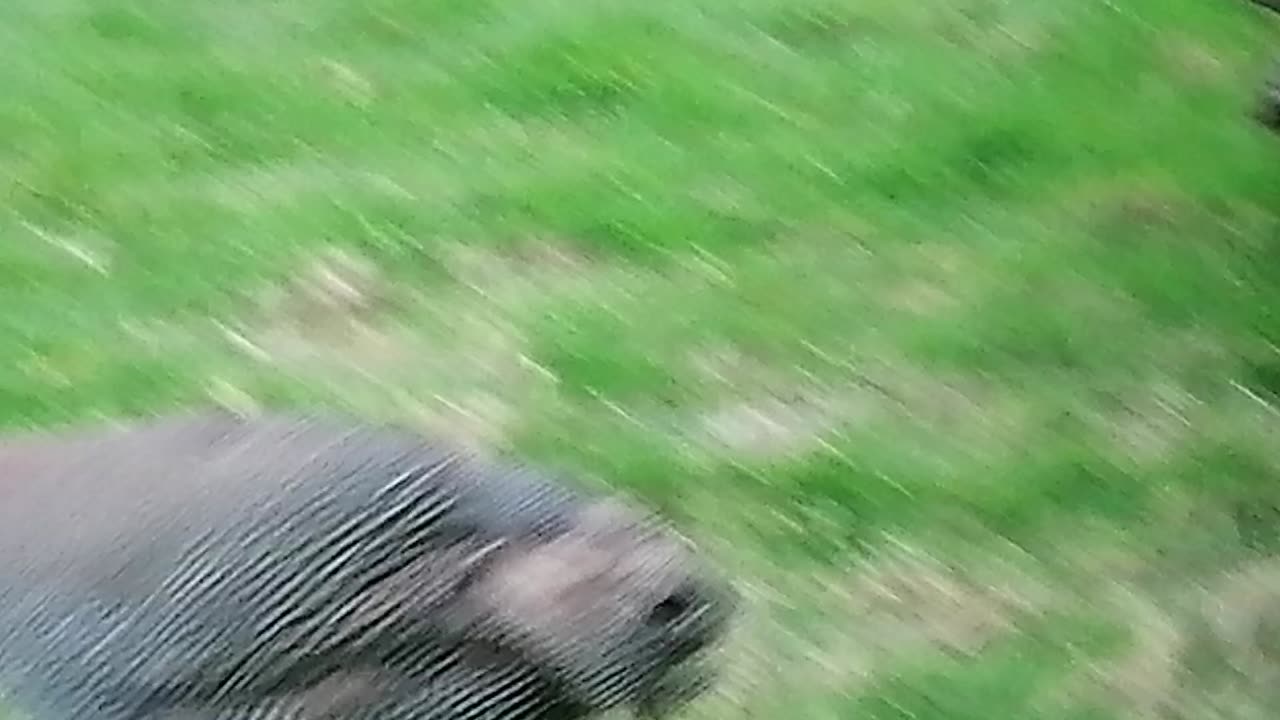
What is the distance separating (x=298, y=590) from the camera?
3.14 ft

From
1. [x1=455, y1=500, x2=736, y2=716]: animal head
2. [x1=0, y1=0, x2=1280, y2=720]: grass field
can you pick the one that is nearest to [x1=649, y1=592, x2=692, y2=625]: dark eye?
[x1=455, y1=500, x2=736, y2=716]: animal head

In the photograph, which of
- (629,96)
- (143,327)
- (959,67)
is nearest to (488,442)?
(143,327)

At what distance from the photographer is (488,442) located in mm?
1407

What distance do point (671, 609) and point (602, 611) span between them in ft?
0.19

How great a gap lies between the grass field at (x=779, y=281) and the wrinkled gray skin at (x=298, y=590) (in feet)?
0.77

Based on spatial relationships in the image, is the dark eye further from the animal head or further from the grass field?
the grass field

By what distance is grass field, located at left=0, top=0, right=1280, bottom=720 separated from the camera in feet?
4.30

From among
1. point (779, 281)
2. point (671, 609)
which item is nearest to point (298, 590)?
point (671, 609)

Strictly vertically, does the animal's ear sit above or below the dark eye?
below

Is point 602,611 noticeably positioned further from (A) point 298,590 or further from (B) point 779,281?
(B) point 779,281

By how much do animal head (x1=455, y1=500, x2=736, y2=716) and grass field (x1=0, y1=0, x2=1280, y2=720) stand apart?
0.52 ft

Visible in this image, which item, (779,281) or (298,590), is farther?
(779,281)

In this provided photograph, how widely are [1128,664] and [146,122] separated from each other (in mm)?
916

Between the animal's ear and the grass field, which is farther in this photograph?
the grass field
